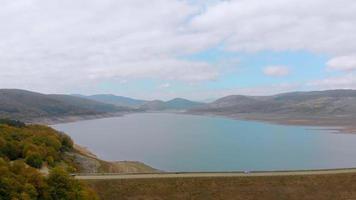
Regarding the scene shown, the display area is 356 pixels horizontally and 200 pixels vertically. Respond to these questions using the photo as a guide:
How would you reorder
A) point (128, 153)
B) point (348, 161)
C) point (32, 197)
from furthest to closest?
point (128, 153), point (348, 161), point (32, 197)

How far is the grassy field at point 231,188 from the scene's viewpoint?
35.2m

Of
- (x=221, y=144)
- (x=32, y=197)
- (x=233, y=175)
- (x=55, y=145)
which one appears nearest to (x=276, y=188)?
(x=233, y=175)

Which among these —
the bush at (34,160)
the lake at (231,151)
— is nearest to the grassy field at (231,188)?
the bush at (34,160)

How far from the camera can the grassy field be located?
35.2 m

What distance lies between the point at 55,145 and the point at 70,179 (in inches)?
910

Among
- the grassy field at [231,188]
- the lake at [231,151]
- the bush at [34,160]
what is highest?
the bush at [34,160]

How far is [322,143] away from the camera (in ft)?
335

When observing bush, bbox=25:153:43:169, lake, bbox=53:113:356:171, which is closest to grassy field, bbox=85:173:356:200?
bush, bbox=25:153:43:169

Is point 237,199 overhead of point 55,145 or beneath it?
beneath

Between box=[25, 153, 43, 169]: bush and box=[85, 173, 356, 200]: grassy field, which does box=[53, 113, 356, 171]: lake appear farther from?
box=[25, 153, 43, 169]: bush

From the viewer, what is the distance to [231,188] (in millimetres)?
36438

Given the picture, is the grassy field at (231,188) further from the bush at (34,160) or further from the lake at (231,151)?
the lake at (231,151)

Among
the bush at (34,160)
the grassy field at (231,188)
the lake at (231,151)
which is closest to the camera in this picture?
the grassy field at (231,188)

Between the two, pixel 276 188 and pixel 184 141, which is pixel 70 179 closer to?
pixel 276 188
